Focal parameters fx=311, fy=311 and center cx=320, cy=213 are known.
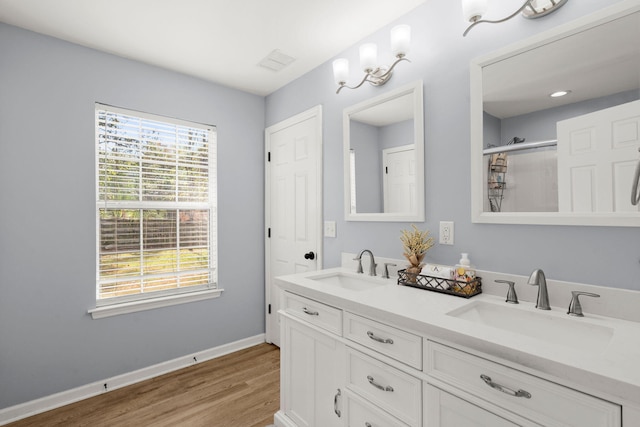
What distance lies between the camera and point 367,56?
6.28 ft

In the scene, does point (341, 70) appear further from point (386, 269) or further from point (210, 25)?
point (386, 269)

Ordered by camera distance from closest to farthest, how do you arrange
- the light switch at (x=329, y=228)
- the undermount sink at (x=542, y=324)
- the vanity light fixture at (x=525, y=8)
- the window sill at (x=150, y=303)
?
the undermount sink at (x=542, y=324)
the vanity light fixture at (x=525, y=8)
the window sill at (x=150, y=303)
the light switch at (x=329, y=228)

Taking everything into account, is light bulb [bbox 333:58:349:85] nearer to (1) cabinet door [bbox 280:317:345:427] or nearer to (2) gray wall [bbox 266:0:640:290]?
(2) gray wall [bbox 266:0:640:290]

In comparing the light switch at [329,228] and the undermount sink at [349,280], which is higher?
the light switch at [329,228]

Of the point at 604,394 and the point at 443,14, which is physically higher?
the point at 443,14

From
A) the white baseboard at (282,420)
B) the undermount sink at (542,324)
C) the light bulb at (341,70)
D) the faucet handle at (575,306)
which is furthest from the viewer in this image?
the light bulb at (341,70)

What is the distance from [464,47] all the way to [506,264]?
3.67 feet

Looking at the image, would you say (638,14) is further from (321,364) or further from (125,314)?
(125,314)

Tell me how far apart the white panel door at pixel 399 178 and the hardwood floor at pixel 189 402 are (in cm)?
158

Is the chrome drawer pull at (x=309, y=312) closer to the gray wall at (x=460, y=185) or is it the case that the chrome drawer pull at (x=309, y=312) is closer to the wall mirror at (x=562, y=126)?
the gray wall at (x=460, y=185)

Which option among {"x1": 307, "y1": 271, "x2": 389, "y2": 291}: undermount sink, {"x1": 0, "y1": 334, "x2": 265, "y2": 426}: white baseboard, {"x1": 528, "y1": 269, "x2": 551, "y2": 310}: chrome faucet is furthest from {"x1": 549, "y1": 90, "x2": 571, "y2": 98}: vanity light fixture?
{"x1": 0, "y1": 334, "x2": 265, "y2": 426}: white baseboard

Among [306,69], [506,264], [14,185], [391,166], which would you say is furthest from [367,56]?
[14,185]

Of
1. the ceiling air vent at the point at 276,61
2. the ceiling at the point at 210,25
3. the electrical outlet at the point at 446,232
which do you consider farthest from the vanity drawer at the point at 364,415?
the ceiling air vent at the point at 276,61

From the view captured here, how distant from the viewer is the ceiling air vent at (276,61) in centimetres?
239
